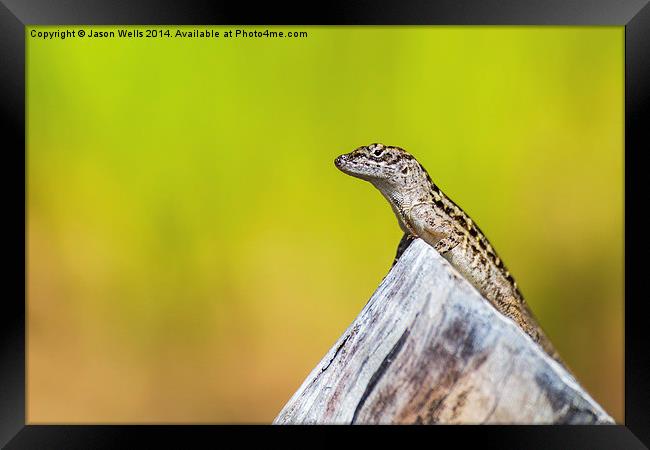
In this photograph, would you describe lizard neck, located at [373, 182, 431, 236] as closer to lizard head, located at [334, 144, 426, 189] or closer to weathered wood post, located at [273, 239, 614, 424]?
lizard head, located at [334, 144, 426, 189]

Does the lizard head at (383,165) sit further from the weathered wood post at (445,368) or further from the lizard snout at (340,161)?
the weathered wood post at (445,368)

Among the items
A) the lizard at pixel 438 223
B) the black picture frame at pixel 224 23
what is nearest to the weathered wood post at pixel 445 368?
the black picture frame at pixel 224 23

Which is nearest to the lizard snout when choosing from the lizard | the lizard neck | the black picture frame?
the lizard

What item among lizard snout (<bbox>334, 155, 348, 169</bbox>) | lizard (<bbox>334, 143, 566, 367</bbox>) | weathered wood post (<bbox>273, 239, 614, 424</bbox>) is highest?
lizard snout (<bbox>334, 155, 348, 169</bbox>)

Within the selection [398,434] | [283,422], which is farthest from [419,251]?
[283,422]

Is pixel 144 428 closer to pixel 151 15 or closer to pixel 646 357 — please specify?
pixel 151 15

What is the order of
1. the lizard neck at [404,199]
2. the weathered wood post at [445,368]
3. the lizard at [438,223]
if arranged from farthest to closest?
the lizard neck at [404,199] → the lizard at [438,223] → the weathered wood post at [445,368]

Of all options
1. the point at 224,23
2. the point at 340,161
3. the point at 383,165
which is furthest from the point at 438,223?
the point at 224,23
